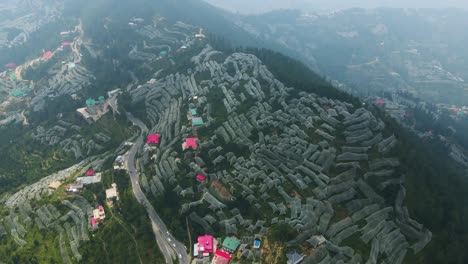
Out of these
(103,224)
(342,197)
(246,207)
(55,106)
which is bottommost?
(55,106)

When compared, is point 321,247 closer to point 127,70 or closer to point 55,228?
point 55,228

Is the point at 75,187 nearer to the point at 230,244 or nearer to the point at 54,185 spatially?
the point at 54,185

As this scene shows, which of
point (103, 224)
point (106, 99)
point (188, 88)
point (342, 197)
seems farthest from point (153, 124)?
point (342, 197)

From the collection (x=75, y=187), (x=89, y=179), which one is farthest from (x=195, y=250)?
(x=75, y=187)

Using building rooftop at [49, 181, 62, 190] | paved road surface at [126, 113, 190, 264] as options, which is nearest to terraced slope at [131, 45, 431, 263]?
paved road surface at [126, 113, 190, 264]

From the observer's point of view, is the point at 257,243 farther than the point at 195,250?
No

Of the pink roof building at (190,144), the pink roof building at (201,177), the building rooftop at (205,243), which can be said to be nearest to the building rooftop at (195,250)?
the building rooftop at (205,243)
